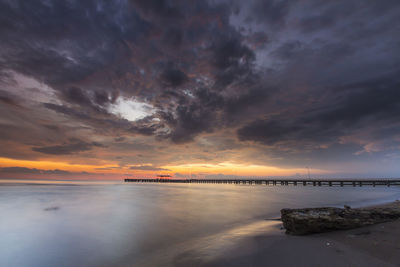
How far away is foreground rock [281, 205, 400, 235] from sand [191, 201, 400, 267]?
0.20 m

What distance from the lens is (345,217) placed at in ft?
19.6

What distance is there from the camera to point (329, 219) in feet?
19.1

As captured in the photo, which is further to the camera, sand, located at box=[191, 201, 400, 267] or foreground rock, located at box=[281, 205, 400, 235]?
foreground rock, located at box=[281, 205, 400, 235]

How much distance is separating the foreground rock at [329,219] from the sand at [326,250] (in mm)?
199

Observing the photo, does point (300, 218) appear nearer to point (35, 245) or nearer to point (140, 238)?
point (140, 238)

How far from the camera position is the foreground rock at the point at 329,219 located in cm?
580

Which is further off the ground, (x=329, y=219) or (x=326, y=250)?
(x=329, y=219)

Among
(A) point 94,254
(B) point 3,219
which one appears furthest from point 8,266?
(B) point 3,219

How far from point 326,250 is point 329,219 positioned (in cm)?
174

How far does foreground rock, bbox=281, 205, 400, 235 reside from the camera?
5.80 m

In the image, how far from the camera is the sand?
12.6 ft

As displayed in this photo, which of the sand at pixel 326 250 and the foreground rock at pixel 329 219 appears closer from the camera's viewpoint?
the sand at pixel 326 250

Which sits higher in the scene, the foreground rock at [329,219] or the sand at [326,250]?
the foreground rock at [329,219]

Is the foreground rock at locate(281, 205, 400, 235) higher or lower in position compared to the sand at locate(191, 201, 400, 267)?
higher
